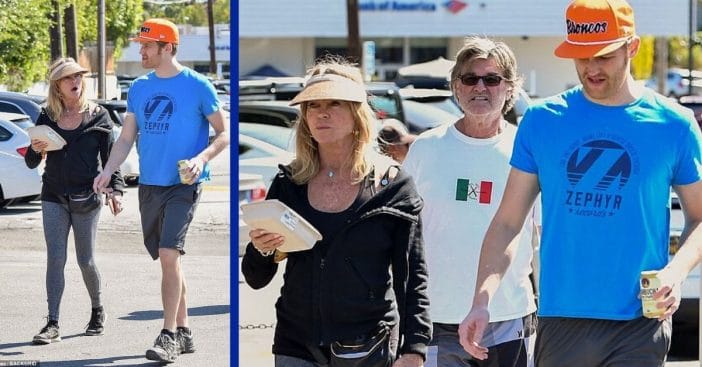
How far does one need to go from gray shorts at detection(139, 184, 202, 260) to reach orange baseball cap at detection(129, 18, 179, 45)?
783 millimetres

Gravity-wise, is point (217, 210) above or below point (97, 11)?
below

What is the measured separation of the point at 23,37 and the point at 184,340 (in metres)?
1.79

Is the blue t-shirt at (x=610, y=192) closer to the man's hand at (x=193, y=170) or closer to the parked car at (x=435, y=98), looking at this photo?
the man's hand at (x=193, y=170)

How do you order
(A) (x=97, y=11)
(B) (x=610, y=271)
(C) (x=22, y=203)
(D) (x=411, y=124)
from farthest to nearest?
(D) (x=411, y=124)
(C) (x=22, y=203)
(A) (x=97, y=11)
(B) (x=610, y=271)

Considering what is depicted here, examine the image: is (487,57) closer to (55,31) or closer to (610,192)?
(610,192)

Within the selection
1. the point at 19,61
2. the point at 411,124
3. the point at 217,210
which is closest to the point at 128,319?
the point at 217,210

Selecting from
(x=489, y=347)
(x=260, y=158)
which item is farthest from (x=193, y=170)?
(x=260, y=158)

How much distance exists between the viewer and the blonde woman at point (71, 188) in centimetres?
666

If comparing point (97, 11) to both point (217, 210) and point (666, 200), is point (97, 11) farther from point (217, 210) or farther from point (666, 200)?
point (666, 200)

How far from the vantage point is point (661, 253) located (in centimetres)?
358

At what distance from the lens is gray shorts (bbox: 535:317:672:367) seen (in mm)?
3539

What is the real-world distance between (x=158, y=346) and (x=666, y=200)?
3.61 meters

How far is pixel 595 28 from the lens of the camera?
358 cm

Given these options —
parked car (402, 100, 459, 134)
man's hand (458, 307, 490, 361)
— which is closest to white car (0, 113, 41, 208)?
man's hand (458, 307, 490, 361)
